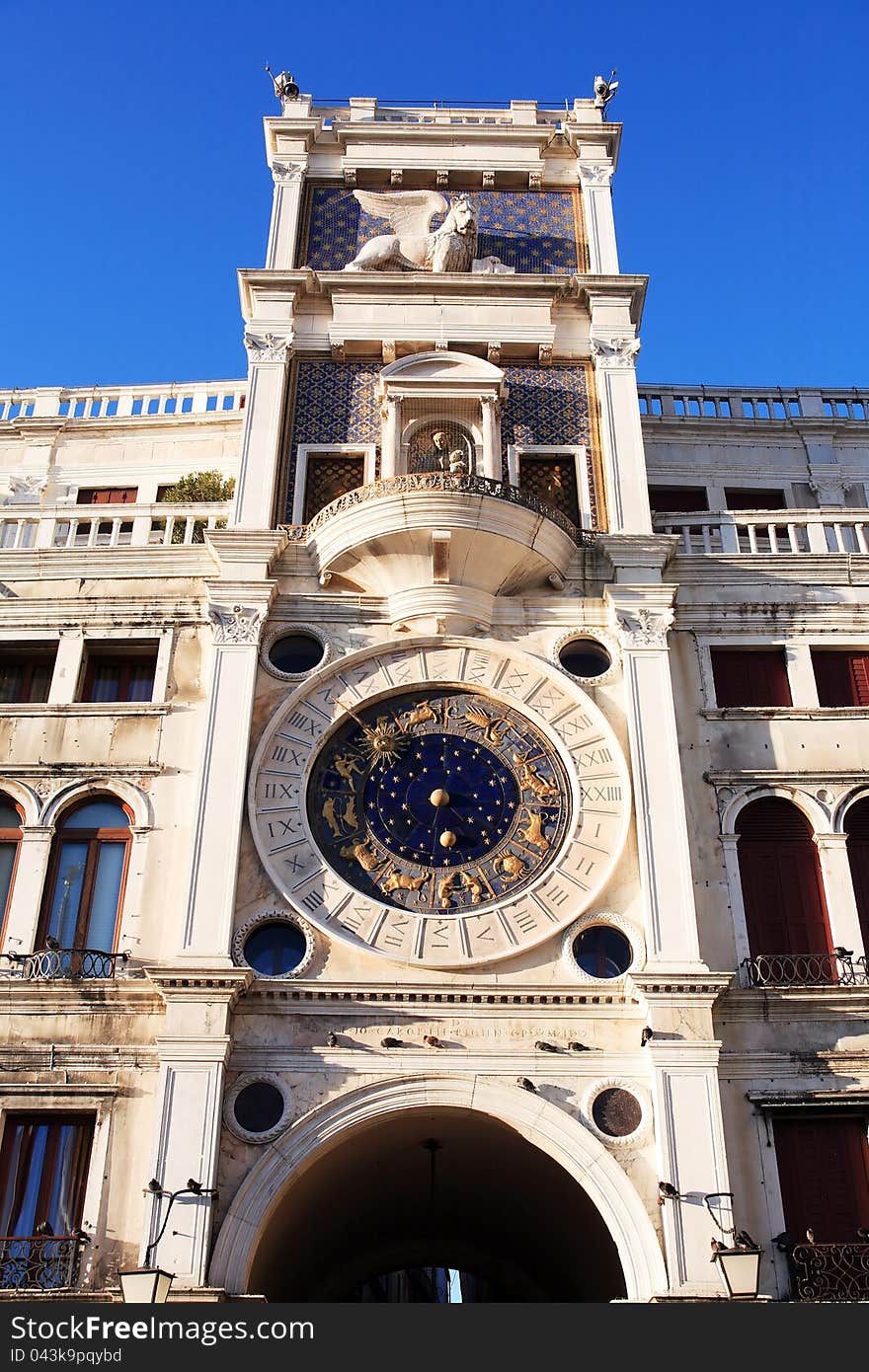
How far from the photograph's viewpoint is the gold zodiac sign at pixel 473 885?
59.7 ft

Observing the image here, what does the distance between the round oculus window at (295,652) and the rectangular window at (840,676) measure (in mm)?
7085

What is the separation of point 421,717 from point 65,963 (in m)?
5.61

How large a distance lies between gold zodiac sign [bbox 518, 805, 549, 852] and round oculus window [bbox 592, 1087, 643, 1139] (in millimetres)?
3285

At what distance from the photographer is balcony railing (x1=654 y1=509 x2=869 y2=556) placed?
71.7ft

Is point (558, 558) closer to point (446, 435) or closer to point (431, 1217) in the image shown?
point (446, 435)

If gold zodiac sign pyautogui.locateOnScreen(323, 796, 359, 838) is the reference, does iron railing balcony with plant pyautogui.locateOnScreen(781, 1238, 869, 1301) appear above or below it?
below

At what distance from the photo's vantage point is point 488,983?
1748 centimetres

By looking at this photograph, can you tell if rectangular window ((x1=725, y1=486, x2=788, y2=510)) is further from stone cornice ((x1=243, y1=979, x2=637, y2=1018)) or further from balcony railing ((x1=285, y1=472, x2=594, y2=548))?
stone cornice ((x1=243, y1=979, x2=637, y2=1018))

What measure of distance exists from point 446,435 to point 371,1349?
44.5ft

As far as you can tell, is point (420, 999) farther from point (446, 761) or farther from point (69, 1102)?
point (69, 1102)

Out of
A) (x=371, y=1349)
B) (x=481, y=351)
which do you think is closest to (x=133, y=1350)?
(x=371, y=1349)

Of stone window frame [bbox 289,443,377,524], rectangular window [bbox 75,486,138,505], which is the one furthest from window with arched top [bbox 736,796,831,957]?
rectangular window [bbox 75,486,138,505]

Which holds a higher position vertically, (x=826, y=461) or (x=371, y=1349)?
Result: (x=826, y=461)

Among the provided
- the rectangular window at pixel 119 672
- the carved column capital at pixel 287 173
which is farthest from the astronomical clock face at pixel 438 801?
the carved column capital at pixel 287 173
